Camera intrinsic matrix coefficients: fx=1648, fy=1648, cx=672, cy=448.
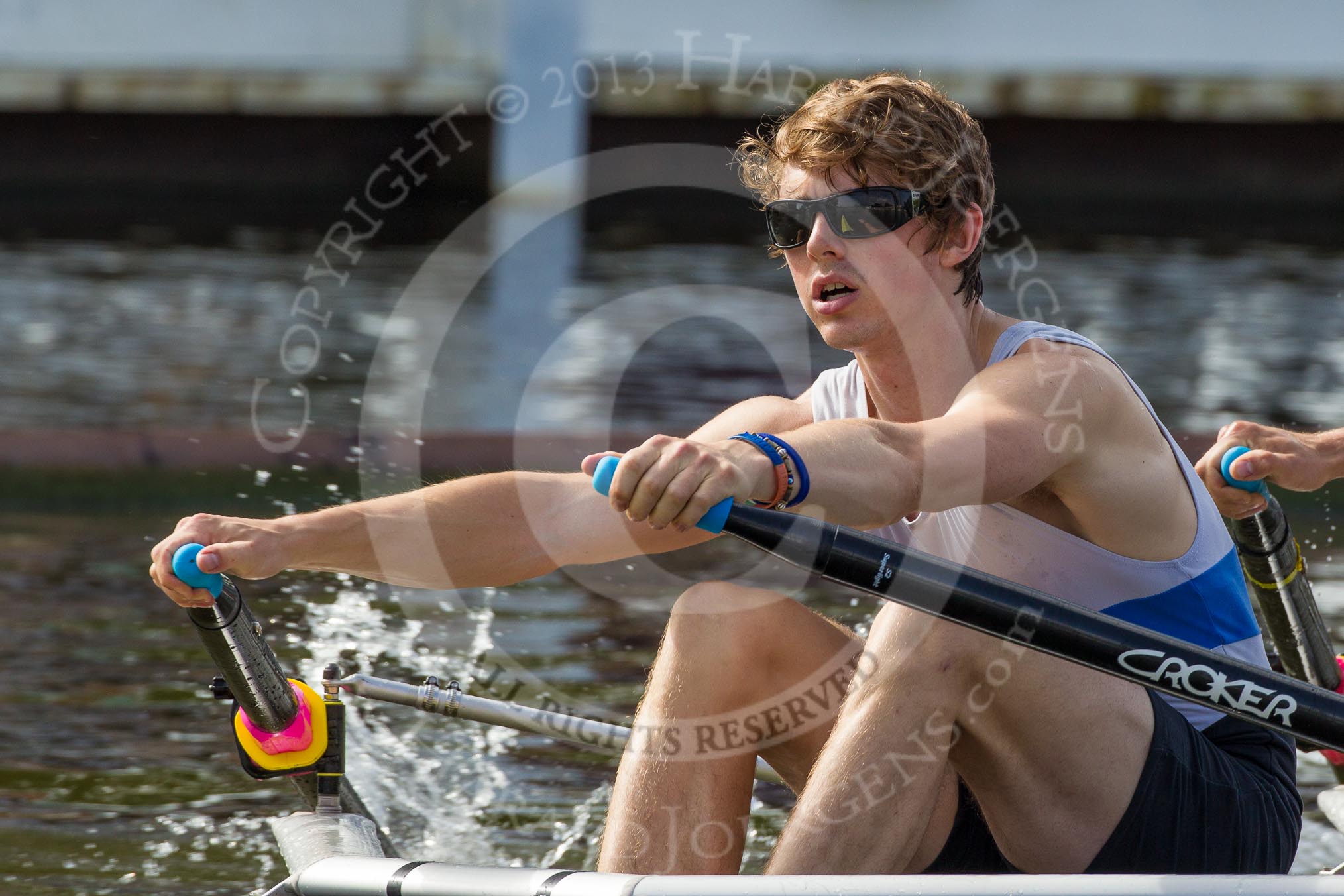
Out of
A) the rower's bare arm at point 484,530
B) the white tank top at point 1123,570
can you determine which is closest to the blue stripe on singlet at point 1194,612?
Answer: the white tank top at point 1123,570

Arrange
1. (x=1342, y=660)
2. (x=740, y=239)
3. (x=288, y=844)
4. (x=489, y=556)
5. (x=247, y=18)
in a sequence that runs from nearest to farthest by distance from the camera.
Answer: (x=288, y=844)
(x=489, y=556)
(x=1342, y=660)
(x=740, y=239)
(x=247, y=18)

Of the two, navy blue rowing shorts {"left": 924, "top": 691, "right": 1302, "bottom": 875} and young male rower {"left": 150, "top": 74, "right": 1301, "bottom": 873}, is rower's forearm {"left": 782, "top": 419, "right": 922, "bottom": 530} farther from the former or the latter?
navy blue rowing shorts {"left": 924, "top": 691, "right": 1302, "bottom": 875}

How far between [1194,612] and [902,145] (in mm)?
788

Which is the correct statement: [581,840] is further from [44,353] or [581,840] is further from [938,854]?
[44,353]

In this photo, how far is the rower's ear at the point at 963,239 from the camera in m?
2.47

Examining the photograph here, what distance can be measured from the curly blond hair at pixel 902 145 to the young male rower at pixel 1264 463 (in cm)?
63

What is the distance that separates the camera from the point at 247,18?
14.0m

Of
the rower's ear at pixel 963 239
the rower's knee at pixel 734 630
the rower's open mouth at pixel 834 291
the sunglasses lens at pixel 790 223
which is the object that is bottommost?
the rower's knee at pixel 734 630

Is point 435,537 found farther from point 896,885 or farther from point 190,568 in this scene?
point 896,885

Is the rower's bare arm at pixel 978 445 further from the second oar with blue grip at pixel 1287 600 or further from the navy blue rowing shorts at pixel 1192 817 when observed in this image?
the second oar with blue grip at pixel 1287 600

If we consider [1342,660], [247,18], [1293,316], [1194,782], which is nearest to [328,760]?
[1194,782]

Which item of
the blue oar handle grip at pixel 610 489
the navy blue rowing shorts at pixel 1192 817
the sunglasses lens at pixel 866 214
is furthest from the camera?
the sunglasses lens at pixel 866 214

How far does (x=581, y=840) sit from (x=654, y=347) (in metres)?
5.21

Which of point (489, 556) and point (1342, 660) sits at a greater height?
point (489, 556)
